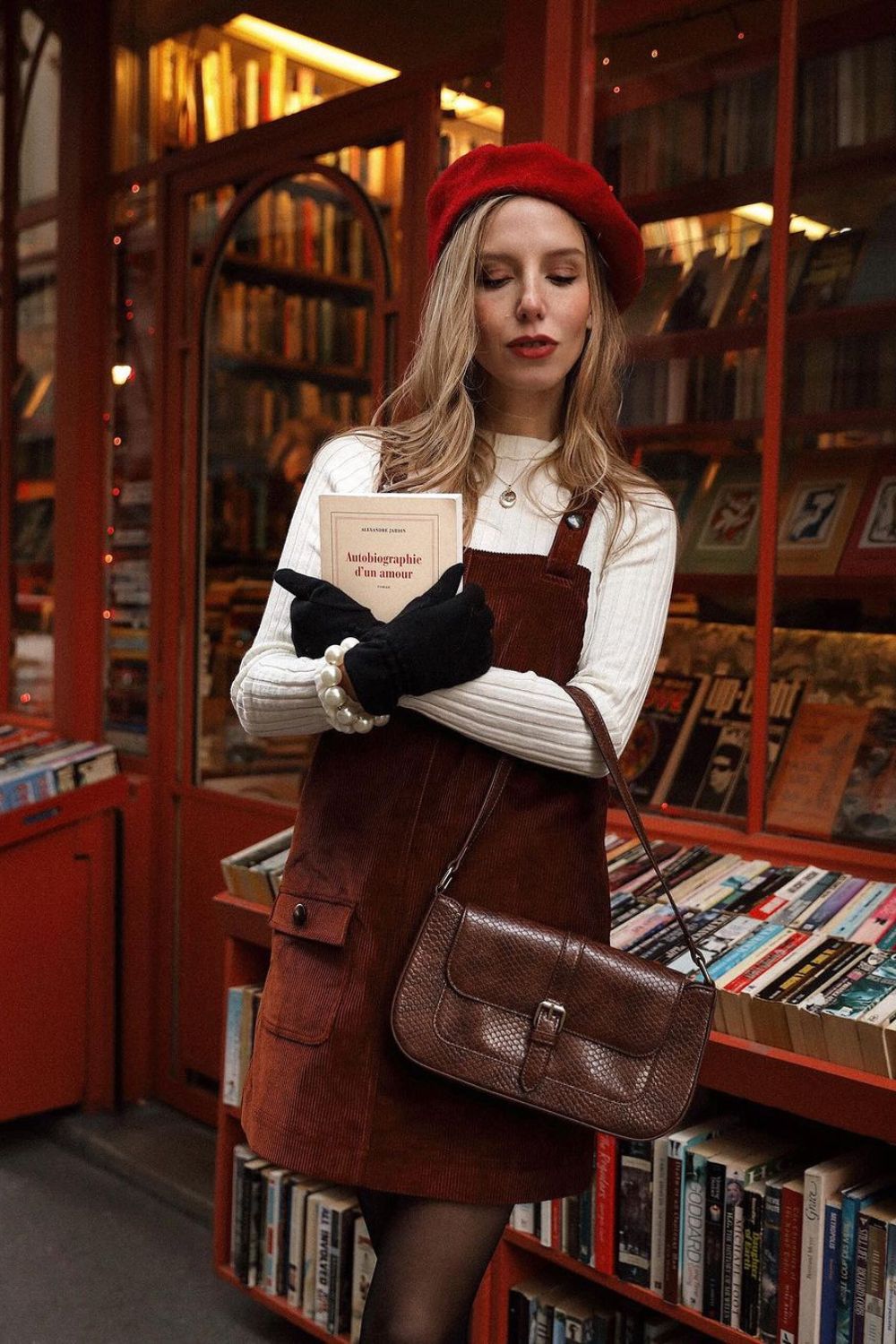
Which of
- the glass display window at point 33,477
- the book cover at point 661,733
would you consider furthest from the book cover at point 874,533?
the glass display window at point 33,477

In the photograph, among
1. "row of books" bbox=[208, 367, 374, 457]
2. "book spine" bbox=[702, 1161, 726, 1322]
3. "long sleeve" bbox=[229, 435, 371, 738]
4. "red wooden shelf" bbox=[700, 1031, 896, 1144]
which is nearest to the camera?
"long sleeve" bbox=[229, 435, 371, 738]

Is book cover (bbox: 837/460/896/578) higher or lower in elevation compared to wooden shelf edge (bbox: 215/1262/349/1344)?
higher

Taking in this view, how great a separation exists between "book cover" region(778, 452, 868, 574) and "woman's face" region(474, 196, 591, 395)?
3.79ft

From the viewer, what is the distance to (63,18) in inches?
171

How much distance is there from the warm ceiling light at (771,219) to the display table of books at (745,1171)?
3.99 feet

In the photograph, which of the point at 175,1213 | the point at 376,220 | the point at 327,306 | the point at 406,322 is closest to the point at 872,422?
the point at 406,322

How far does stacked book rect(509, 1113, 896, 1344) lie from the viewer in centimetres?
199

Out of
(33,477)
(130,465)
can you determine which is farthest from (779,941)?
(33,477)

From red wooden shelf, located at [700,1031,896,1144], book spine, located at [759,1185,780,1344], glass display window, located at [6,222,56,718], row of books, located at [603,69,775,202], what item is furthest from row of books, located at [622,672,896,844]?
glass display window, located at [6,222,56,718]

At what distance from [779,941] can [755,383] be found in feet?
3.72

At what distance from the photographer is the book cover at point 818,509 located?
271 cm

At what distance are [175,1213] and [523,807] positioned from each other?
2.49 metres

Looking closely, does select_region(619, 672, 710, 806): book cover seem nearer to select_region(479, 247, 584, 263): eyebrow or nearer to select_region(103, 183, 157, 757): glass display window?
select_region(479, 247, 584, 263): eyebrow

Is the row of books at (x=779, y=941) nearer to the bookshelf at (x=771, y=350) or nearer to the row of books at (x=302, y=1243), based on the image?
the bookshelf at (x=771, y=350)
